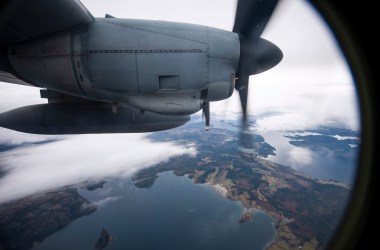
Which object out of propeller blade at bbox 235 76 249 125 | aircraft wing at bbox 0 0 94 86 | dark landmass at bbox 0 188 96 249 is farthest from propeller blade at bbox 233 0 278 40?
dark landmass at bbox 0 188 96 249

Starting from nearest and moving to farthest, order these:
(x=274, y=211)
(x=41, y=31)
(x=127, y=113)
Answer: (x=41, y=31) < (x=127, y=113) < (x=274, y=211)

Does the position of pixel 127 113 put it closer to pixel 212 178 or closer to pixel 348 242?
pixel 348 242

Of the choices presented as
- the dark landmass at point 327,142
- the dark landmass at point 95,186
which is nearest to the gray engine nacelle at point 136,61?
the dark landmass at point 95,186

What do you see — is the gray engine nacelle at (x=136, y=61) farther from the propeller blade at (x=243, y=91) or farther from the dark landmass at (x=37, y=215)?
the dark landmass at (x=37, y=215)

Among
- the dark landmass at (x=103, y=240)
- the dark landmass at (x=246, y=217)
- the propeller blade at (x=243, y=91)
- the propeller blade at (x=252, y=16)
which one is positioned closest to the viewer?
the propeller blade at (x=252, y=16)

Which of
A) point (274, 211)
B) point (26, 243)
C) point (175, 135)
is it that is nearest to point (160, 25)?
point (274, 211)

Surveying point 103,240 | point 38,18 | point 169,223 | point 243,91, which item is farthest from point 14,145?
point 243,91

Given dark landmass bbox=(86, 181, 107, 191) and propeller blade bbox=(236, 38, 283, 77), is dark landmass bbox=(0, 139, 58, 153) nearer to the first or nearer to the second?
dark landmass bbox=(86, 181, 107, 191)
